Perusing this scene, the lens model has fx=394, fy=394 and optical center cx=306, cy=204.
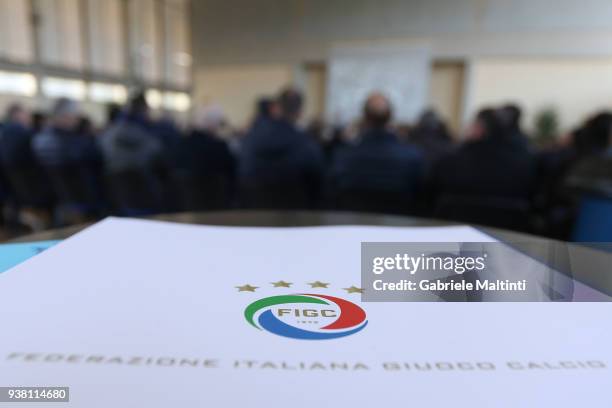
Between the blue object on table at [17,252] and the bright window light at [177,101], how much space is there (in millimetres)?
11348

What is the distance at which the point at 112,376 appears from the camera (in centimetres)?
Result: 22

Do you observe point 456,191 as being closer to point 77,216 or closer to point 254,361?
point 254,361

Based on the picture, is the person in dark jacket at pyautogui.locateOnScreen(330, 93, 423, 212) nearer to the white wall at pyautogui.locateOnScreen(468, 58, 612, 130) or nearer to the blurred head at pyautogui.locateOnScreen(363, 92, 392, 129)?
the blurred head at pyautogui.locateOnScreen(363, 92, 392, 129)

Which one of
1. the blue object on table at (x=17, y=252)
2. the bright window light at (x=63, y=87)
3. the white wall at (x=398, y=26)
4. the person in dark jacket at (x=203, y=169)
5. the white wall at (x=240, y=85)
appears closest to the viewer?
the blue object on table at (x=17, y=252)

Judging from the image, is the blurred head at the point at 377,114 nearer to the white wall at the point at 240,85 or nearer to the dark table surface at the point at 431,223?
the dark table surface at the point at 431,223

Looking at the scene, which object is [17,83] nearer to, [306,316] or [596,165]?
[596,165]

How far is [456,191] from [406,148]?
0.92 feet

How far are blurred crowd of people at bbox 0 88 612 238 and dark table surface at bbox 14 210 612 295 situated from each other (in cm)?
92

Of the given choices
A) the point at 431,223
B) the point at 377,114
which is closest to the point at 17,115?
the point at 377,114

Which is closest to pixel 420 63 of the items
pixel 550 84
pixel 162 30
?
pixel 550 84

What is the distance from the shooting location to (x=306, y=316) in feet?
1.01

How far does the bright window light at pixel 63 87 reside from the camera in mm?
7746

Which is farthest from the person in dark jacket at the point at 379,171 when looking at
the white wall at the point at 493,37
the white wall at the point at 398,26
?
the white wall at the point at 398,26

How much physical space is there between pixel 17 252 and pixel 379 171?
1.41 metres
